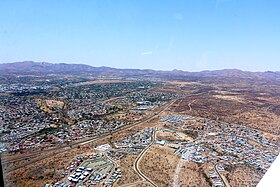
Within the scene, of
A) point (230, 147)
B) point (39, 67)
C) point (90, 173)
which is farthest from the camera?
point (39, 67)

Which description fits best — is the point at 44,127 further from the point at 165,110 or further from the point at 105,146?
the point at 165,110

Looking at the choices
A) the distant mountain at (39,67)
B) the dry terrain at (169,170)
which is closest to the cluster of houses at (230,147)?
the dry terrain at (169,170)

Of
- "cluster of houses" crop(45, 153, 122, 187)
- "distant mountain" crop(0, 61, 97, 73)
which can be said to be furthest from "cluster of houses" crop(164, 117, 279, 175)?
"distant mountain" crop(0, 61, 97, 73)

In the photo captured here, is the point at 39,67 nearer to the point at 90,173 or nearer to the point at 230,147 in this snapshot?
the point at 90,173

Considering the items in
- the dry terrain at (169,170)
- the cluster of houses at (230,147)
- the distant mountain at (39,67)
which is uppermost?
the distant mountain at (39,67)

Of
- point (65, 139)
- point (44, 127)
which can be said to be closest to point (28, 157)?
point (65, 139)

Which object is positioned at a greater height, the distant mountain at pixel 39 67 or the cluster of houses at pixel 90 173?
the distant mountain at pixel 39 67

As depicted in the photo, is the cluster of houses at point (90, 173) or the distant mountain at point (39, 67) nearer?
the cluster of houses at point (90, 173)

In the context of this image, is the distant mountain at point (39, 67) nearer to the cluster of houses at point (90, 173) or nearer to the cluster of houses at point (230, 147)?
the cluster of houses at point (90, 173)

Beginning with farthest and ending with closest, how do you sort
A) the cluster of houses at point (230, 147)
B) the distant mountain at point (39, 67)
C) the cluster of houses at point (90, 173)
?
the distant mountain at point (39, 67)
the cluster of houses at point (230, 147)
the cluster of houses at point (90, 173)

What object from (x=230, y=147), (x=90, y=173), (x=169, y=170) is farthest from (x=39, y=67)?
(x=169, y=170)

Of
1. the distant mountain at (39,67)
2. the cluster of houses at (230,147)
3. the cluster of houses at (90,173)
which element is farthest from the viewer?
the distant mountain at (39,67)

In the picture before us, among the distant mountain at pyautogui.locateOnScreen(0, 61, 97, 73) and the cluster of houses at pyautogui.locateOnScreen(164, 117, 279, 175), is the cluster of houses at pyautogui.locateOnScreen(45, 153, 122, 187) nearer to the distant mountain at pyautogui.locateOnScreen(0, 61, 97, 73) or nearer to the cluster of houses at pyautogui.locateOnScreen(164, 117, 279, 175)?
the cluster of houses at pyautogui.locateOnScreen(164, 117, 279, 175)
